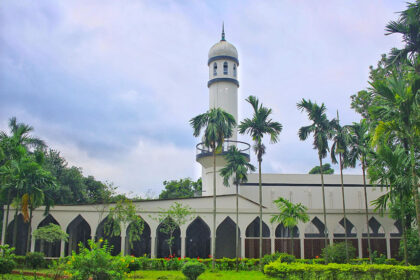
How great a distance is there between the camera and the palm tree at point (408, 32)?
2048cm

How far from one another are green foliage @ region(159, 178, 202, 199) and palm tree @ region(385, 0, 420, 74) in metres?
39.7

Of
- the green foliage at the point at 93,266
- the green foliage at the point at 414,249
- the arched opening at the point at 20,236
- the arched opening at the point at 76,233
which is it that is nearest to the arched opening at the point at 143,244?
the arched opening at the point at 76,233

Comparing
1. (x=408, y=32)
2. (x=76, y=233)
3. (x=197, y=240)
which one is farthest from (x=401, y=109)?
(x=76, y=233)

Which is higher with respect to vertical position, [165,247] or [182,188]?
[182,188]

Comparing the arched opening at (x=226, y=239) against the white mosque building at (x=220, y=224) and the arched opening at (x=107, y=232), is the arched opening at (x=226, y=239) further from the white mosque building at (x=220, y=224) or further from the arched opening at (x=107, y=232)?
the arched opening at (x=107, y=232)

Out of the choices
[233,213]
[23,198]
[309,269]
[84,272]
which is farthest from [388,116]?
[23,198]

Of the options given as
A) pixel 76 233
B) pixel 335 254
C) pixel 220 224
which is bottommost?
pixel 335 254

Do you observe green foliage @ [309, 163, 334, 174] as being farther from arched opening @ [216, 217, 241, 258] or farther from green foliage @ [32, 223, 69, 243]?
green foliage @ [32, 223, 69, 243]

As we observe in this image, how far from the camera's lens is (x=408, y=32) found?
2084 centimetres

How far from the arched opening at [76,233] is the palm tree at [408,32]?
26.2 meters

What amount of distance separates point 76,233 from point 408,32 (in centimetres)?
3029

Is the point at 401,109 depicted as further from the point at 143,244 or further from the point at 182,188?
the point at 182,188

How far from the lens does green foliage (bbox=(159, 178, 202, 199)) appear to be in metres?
57.3

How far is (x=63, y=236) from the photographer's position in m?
29.6
